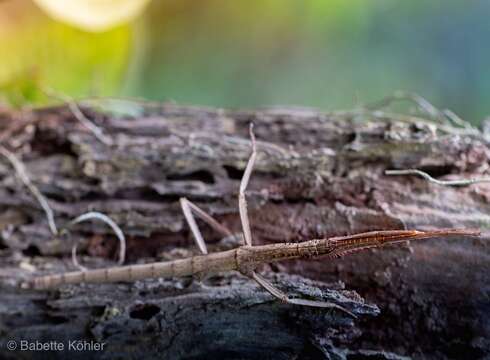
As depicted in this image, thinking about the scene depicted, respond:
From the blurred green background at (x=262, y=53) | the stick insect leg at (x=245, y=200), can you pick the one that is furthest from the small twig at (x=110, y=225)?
the blurred green background at (x=262, y=53)

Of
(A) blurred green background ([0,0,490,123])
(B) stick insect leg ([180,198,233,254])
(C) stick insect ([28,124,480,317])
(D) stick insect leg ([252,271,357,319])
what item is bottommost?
(D) stick insect leg ([252,271,357,319])

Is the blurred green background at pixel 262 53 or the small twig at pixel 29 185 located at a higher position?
the blurred green background at pixel 262 53

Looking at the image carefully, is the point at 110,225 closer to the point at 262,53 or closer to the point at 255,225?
the point at 255,225

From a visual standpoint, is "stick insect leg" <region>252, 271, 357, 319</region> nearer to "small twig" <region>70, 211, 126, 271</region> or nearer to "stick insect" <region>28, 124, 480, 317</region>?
"stick insect" <region>28, 124, 480, 317</region>

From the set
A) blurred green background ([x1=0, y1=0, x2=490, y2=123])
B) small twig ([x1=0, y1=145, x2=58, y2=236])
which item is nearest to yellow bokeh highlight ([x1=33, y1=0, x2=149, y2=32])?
blurred green background ([x1=0, y1=0, x2=490, y2=123])

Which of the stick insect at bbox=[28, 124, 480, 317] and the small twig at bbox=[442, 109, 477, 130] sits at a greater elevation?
the small twig at bbox=[442, 109, 477, 130]

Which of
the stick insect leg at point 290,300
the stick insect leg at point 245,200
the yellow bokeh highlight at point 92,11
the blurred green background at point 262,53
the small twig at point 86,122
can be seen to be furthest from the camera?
the blurred green background at point 262,53

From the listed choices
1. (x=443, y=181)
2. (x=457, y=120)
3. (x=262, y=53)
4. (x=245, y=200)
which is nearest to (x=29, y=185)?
(x=245, y=200)

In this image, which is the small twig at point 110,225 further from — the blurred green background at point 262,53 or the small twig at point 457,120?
the small twig at point 457,120
